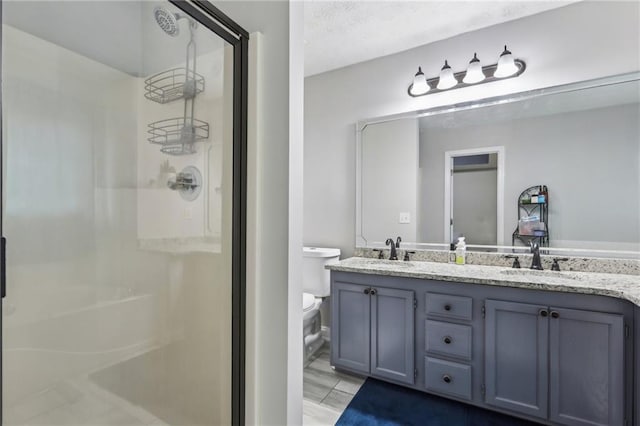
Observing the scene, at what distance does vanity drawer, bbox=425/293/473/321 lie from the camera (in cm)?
171

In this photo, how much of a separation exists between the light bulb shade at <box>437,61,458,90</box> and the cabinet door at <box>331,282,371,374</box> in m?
1.53

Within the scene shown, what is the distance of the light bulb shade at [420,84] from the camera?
2238mm

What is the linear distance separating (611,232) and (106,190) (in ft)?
8.38

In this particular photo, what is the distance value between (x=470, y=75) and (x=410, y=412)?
2168 millimetres

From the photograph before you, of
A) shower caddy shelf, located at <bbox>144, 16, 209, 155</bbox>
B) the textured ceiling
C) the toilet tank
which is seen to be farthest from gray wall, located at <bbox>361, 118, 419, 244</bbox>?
shower caddy shelf, located at <bbox>144, 16, 209, 155</bbox>

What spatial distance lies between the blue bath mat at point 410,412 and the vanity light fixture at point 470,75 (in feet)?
6.79

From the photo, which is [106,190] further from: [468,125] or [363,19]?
[468,125]

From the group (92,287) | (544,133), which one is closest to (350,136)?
(544,133)

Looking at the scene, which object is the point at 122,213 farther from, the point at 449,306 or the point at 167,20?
the point at 449,306

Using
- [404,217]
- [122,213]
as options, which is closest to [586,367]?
[404,217]

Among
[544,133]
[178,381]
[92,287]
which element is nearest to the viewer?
[92,287]

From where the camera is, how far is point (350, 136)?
2604 millimetres

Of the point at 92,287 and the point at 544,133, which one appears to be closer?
the point at 92,287

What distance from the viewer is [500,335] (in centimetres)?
163
